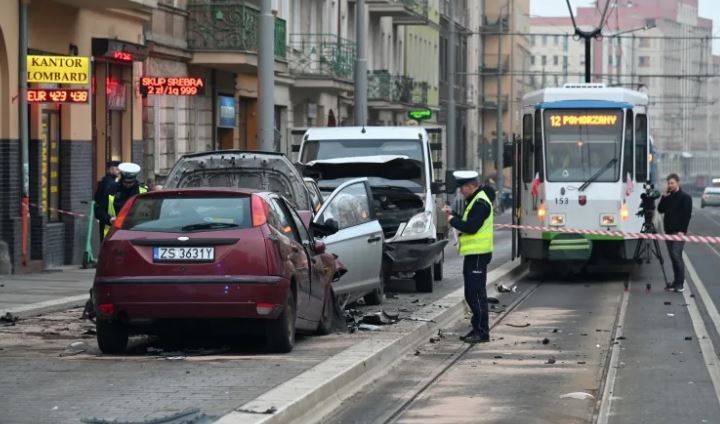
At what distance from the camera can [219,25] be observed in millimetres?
34625

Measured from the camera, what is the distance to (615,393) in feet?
40.6

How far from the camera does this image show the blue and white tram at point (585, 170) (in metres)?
27.0

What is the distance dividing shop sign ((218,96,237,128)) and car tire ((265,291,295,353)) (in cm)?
2297

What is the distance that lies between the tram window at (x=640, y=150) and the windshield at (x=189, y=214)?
1467 centimetres

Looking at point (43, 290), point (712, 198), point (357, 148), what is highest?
point (357, 148)

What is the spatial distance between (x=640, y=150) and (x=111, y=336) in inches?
605

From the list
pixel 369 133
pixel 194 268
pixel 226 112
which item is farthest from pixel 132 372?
pixel 226 112

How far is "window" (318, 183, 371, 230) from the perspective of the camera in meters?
17.9

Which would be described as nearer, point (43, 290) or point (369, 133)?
point (43, 290)

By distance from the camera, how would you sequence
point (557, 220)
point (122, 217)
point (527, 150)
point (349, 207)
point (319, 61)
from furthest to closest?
point (319, 61), point (527, 150), point (557, 220), point (349, 207), point (122, 217)

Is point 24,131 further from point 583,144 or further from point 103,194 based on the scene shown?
point 583,144

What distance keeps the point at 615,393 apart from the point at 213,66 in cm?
2410

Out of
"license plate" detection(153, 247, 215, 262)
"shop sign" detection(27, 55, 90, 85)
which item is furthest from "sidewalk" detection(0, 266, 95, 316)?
"license plate" detection(153, 247, 215, 262)

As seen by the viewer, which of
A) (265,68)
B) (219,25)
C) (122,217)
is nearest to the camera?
(122,217)
